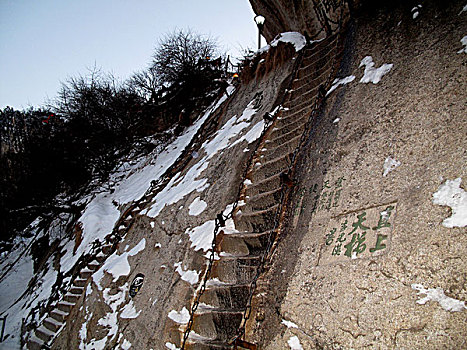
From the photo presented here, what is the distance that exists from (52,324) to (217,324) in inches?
215

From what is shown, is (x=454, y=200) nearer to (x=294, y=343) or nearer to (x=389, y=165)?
(x=389, y=165)

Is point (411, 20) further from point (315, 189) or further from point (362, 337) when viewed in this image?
point (362, 337)

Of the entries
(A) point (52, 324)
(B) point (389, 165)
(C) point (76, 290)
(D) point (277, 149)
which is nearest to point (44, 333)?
(A) point (52, 324)

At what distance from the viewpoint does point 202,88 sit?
14016 millimetres

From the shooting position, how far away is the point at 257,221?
11.9 ft

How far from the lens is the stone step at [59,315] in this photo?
249 inches

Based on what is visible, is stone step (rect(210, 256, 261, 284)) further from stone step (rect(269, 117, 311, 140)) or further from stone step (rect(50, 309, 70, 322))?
stone step (rect(50, 309, 70, 322))

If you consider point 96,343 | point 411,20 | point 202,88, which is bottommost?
point 96,343

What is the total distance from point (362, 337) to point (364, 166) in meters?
1.67

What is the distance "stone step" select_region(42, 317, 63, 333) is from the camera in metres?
6.23

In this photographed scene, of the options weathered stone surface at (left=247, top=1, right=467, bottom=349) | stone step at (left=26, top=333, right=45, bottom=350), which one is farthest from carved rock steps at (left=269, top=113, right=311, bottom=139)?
stone step at (left=26, top=333, right=45, bottom=350)

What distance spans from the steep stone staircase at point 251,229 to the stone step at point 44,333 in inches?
197

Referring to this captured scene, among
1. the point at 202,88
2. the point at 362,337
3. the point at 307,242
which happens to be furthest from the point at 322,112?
the point at 202,88

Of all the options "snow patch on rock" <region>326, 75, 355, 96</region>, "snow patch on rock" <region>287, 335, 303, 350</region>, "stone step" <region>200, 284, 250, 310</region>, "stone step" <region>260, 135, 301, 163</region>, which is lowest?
"snow patch on rock" <region>287, 335, 303, 350</region>
